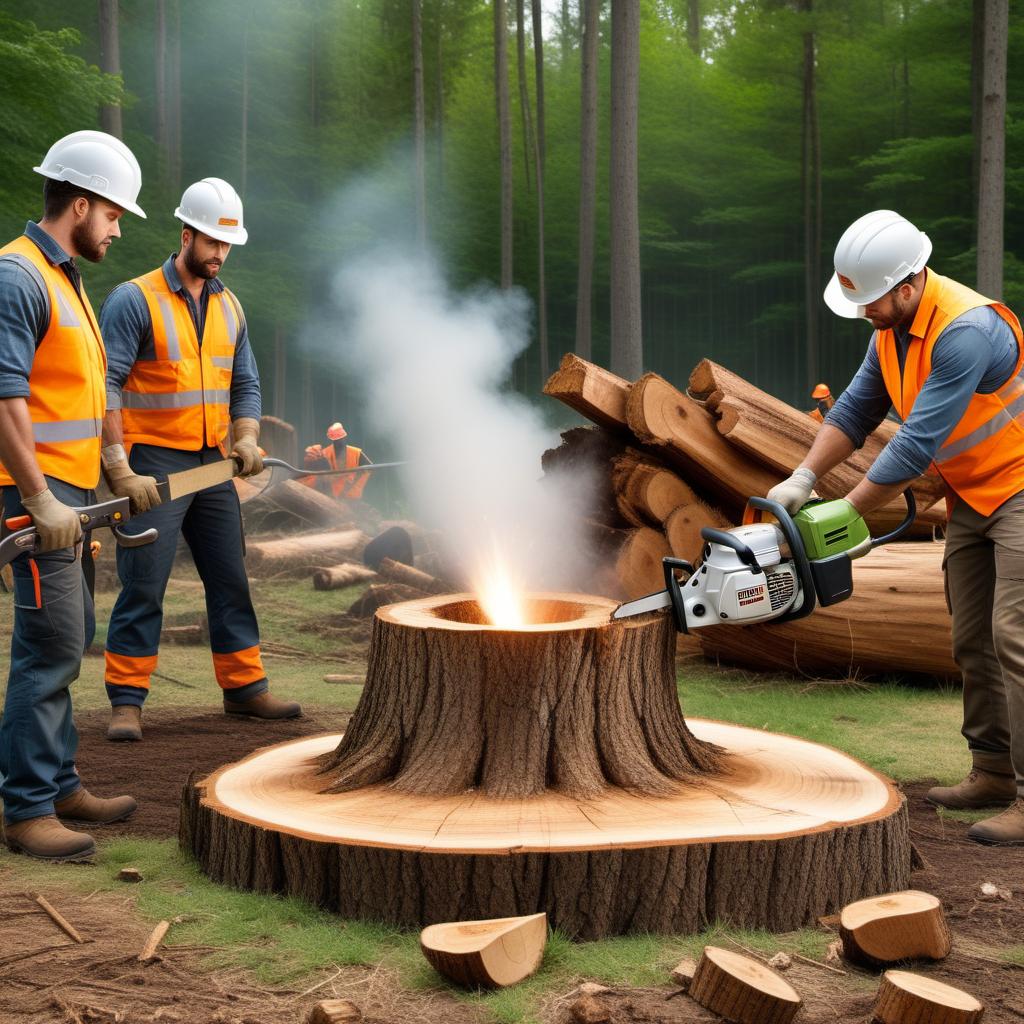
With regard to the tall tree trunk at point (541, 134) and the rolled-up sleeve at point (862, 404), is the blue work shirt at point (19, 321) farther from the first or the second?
the tall tree trunk at point (541, 134)

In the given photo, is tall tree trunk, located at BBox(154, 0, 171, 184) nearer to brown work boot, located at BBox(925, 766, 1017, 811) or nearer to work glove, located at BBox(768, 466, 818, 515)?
work glove, located at BBox(768, 466, 818, 515)

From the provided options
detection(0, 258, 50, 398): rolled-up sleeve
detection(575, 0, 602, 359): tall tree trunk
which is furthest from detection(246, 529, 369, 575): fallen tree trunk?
detection(575, 0, 602, 359): tall tree trunk

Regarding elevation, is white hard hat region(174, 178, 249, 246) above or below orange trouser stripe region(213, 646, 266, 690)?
above

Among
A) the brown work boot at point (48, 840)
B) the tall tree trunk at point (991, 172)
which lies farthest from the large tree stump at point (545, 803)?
the tall tree trunk at point (991, 172)

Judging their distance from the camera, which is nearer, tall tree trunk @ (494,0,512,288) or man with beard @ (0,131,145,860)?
man with beard @ (0,131,145,860)

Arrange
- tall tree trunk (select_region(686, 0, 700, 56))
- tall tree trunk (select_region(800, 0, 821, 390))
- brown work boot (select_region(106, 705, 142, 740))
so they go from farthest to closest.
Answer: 1. tall tree trunk (select_region(686, 0, 700, 56))
2. tall tree trunk (select_region(800, 0, 821, 390))
3. brown work boot (select_region(106, 705, 142, 740))

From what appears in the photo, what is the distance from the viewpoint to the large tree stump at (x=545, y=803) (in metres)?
2.87

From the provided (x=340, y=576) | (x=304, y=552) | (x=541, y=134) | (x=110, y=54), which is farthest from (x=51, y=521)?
(x=541, y=134)

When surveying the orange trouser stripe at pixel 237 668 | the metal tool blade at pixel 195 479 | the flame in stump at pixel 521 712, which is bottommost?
the orange trouser stripe at pixel 237 668

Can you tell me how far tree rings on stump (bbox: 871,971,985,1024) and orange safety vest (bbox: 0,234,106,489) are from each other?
9.18 ft

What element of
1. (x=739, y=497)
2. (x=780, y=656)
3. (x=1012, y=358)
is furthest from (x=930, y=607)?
(x=1012, y=358)

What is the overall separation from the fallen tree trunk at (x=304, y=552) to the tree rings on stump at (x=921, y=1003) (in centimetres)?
869

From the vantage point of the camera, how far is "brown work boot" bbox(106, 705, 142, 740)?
514 centimetres

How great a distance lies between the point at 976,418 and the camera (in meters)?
3.85
